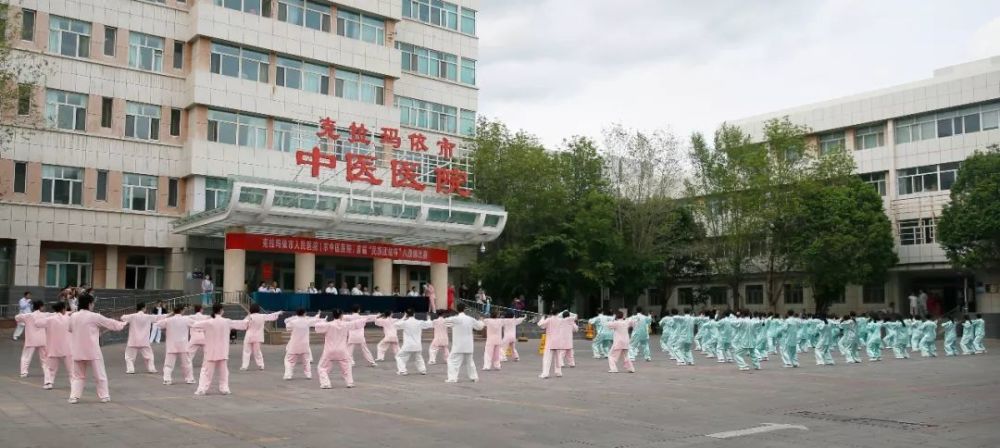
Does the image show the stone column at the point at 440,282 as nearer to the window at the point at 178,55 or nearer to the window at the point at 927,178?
the window at the point at 178,55

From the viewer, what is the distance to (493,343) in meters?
19.0

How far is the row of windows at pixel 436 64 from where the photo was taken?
41375mm

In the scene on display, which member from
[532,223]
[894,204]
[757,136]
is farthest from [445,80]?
[894,204]

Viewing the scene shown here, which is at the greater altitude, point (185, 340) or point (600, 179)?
point (600, 179)

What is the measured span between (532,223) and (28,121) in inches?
765

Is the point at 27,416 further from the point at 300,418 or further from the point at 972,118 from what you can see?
the point at 972,118

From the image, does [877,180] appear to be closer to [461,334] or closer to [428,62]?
[428,62]

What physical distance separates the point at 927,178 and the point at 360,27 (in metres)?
26.3

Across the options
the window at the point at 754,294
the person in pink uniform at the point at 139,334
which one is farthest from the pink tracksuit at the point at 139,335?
the window at the point at 754,294

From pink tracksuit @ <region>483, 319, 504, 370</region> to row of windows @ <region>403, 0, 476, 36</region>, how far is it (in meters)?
25.3

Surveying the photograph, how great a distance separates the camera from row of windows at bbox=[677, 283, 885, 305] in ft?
144

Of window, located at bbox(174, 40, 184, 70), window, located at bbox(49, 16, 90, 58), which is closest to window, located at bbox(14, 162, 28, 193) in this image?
window, located at bbox(49, 16, 90, 58)

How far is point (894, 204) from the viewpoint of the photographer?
42906 mm

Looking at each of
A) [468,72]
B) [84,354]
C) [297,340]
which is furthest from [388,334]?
[468,72]
